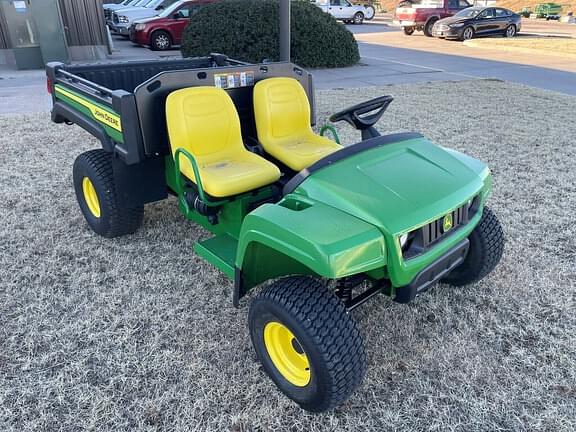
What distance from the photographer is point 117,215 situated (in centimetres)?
306

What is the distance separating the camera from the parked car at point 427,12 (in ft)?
58.8

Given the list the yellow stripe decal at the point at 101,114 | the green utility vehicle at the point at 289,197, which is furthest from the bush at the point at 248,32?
the yellow stripe decal at the point at 101,114

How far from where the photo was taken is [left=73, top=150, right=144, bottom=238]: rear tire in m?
3.03

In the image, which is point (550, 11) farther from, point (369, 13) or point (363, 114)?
point (363, 114)

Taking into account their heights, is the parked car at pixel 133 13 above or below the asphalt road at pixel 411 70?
above

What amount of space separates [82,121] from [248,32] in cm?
723

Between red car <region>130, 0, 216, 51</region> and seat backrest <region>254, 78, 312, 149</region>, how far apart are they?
33.4 ft

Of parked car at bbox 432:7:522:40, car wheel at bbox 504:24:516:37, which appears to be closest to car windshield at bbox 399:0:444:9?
parked car at bbox 432:7:522:40

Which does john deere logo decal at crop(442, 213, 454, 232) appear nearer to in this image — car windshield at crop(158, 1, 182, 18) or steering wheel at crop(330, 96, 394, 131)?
steering wheel at crop(330, 96, 394, 131)

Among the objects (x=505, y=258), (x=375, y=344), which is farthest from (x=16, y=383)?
(x=505, y=258)

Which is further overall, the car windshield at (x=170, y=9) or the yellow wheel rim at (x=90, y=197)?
the car windshield at (x=170, y=9)

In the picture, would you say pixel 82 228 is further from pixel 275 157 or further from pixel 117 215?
pixel 275 157

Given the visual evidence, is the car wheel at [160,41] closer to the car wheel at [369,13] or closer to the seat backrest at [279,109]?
the seat backrest at [279,109]

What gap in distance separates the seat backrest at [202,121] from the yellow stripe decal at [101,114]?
32 cm
